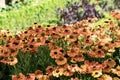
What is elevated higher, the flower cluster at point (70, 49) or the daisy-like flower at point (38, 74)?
the flower cluster at point (70, 49)

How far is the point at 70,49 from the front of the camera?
5234mm

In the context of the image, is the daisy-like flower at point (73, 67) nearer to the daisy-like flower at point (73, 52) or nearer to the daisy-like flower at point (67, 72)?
the daisy-like flower at point (67, 72)

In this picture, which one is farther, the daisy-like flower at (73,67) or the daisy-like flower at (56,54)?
the daisy-like flower at (56,54)

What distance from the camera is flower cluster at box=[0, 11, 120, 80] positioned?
4875 millimetres

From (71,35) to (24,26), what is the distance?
6.81 metres

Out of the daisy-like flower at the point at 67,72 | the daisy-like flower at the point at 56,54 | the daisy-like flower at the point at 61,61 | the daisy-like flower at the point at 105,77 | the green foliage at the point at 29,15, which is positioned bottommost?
the green foliage at the point at 29,15

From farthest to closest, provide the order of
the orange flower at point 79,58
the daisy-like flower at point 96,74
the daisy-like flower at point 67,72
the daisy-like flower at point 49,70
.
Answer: the orange flower at point 79,58, the daisy-like flower at point 49,70, the daisy-like flower at point 67,72, the daisy-like flower at point 96,74

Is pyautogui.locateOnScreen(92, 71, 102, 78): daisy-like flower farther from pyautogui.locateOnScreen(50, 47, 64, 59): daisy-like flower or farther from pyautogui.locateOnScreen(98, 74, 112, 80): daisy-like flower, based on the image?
pyautogui.locateOnScreen(50, 47, 64, 59): daisy-like flower

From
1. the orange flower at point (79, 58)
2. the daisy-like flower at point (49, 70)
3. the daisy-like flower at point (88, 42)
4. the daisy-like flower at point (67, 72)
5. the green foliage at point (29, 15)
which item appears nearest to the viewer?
the daisy-like flower at point (67, 72)

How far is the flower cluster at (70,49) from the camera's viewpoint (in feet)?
16.0

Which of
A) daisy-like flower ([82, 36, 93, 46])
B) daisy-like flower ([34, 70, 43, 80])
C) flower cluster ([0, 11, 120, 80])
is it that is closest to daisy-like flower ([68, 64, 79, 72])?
flower cluster ([0, 11, 120, 80])

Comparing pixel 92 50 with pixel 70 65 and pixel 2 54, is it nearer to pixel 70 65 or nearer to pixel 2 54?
pixel 70 65

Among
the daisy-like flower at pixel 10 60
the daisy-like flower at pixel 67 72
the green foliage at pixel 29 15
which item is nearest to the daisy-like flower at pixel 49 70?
the daisy-like flower at pixel 67 72

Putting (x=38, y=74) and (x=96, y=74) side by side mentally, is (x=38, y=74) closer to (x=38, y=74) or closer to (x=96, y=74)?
(x=38, y=74)
